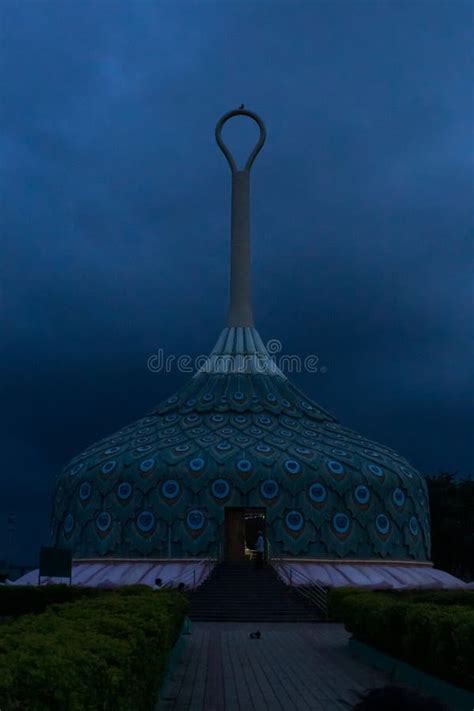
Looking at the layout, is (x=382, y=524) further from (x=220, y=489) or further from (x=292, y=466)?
(x=220, y=489)

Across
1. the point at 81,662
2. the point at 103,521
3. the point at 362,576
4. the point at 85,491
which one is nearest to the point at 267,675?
the point at 81,662

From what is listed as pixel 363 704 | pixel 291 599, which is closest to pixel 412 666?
pixel 363 704

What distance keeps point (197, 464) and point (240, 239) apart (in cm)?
1193

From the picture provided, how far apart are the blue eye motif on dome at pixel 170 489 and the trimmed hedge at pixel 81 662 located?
1835 cm

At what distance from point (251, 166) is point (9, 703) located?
1347 inches

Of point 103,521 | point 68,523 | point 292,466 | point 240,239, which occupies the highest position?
point 240,239

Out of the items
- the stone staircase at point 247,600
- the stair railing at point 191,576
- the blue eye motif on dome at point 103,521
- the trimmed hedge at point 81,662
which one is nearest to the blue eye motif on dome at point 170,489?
the blue eye motif on dome at point 103,521

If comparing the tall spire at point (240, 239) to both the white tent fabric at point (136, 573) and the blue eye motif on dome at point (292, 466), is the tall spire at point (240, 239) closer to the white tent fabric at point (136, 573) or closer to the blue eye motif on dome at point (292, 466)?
the blue eye motif on dome at point (292, 466)

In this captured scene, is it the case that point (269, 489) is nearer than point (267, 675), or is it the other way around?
point (267, 675)

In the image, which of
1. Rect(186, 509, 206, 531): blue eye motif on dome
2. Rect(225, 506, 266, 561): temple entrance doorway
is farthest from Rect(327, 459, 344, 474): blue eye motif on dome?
Rect(186, 509, 206, 531): blue eye motif on dome

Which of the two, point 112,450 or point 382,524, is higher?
point 112,450

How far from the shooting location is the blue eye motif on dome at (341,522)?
88.1ft

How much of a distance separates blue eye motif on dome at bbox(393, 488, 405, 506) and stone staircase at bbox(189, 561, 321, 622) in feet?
19.5

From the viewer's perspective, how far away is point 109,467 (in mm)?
28125
